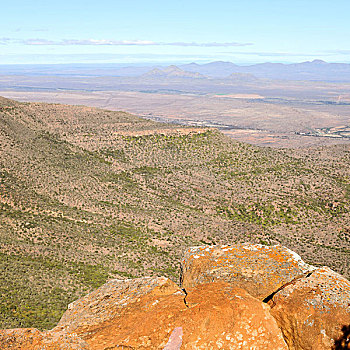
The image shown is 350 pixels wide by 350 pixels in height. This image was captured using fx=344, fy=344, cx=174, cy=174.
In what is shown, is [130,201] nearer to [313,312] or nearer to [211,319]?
[211,319]

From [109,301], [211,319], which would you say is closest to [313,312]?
[211,319]

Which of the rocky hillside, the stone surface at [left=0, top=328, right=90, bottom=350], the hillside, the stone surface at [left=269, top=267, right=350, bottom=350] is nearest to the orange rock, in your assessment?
the rocky hillside

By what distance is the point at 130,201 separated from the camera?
44.5 metres

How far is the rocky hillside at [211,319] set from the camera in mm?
7375

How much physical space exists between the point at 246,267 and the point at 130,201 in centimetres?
3478

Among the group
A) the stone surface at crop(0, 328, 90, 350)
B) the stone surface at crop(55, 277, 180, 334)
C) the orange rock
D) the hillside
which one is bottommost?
the hillside

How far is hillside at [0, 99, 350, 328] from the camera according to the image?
1095 inches

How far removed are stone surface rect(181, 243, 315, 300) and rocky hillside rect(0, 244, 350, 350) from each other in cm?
9

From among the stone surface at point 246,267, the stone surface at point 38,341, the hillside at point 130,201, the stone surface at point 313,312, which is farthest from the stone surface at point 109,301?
the hillside at point 130,201

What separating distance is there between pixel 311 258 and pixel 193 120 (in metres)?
166

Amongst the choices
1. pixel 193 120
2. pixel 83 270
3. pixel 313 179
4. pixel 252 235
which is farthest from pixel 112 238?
pixel 193 120

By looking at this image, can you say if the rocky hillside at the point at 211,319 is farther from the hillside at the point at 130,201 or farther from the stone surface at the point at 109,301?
the hillside at the point at 130,201

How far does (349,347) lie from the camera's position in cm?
702

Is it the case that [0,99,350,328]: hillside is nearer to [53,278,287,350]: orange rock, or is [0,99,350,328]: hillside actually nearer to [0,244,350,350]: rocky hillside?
[0,244,350,350]: rocky hillside
